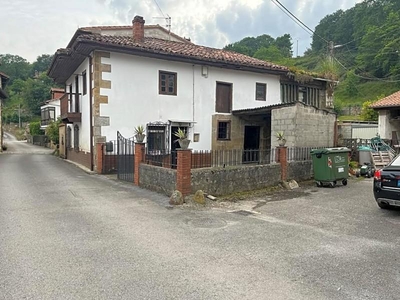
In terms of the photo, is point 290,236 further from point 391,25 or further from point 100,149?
point 391,25

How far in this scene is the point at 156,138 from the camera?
14.9m

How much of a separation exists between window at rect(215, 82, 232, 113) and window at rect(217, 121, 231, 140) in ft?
2.09

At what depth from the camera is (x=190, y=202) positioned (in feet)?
26.9

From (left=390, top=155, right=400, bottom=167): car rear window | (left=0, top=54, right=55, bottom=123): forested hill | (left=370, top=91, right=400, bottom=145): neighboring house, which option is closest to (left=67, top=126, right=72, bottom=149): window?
(left=390, top=155, right=400, bottom=167): car rear window

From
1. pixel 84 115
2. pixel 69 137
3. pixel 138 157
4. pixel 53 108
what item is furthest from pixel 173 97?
pixel 53 108

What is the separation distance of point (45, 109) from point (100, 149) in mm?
35491

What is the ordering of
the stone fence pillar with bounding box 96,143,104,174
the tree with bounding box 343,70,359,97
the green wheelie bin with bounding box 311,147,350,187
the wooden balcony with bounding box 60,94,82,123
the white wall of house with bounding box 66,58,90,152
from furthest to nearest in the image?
the tree with bounding box 343,70,359,97 < the wooden balcony with bounding box 60,94,82,123 < the white wall of house with bounding box 66,58,90,152 < the stone fence pillar with bounding box 96,143,104,174 < the green wheelie bin with bounding box 311,147,350,187

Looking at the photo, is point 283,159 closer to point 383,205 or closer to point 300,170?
point 300,170

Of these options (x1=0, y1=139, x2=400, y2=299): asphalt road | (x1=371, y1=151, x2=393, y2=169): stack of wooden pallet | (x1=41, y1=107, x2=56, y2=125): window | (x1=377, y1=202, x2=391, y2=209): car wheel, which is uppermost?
(x1=41, y1=107, x2=56, y2=125): window

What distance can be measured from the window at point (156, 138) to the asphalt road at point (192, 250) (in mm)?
6181

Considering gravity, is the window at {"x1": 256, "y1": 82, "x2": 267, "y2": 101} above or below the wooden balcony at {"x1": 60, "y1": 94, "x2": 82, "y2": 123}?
above

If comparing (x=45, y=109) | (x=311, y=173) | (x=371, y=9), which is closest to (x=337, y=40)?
(x=371, y=9)

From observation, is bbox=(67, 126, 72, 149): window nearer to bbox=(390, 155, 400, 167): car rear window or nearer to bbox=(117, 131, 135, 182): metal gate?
bbox=(117, 131, 135, 182): metal gate

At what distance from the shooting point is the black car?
6.88m
